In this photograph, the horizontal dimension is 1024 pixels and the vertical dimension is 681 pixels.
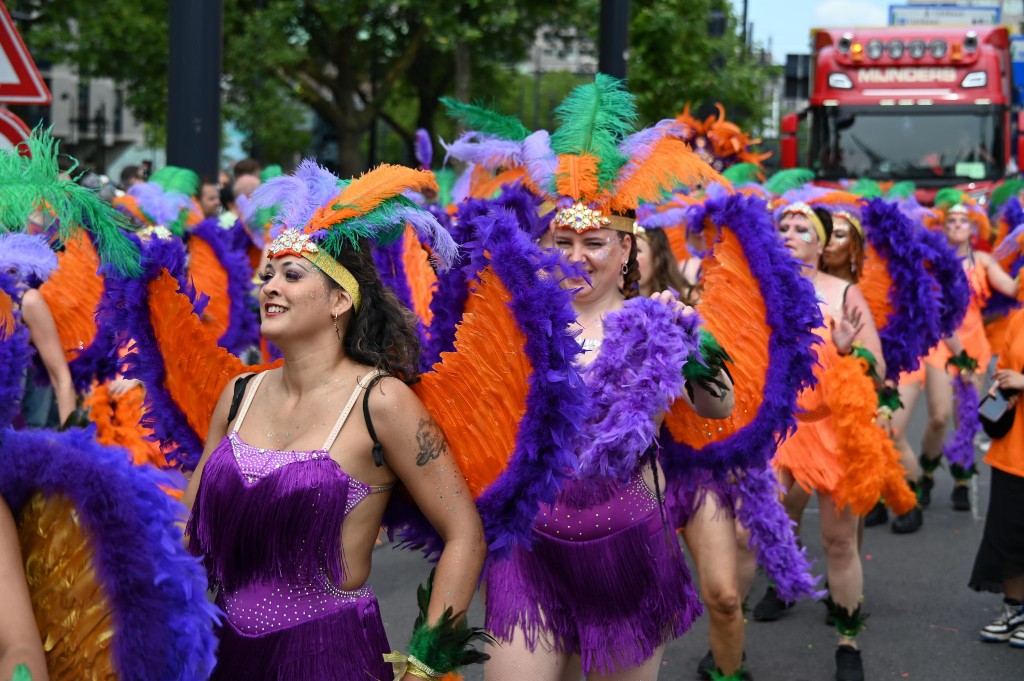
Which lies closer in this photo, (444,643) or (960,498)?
(444,643)

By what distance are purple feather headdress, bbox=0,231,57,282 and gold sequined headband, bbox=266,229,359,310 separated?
557 mm

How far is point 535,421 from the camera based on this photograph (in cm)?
295

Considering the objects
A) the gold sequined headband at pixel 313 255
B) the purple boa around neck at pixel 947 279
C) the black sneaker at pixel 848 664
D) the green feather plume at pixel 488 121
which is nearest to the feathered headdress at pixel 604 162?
the green feather plume at pixel 488 121

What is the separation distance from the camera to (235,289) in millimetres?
7004

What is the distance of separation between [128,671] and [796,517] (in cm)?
456

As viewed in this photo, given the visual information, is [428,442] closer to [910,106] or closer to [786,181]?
[786,181]

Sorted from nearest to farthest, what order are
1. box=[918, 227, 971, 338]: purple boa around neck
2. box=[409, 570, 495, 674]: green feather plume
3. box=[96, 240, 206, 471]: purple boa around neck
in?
box=[409, 570, 495, 674]: green feather plume, box=[96, 240, 206, 471]: purple boa around neck, box=[918, 227, 971, 338]: purple boa around neck

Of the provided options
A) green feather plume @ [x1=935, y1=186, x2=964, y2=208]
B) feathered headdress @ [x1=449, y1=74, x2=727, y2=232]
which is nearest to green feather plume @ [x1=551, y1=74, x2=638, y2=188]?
feathered headdress @ [x1=449, y1=74, x2=727, y2=232]

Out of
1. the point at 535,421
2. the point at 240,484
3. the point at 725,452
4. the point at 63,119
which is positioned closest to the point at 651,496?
the point at 725,452

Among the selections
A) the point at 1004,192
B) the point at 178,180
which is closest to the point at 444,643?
the point at 178,180

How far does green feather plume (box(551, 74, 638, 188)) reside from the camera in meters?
4.07

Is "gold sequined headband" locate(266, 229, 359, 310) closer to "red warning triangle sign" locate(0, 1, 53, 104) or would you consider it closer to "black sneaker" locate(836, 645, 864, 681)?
→ "red warning triangle sign" locate(0, 1, 53, 104)

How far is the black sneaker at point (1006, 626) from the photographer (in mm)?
6363

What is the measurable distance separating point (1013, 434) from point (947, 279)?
1.37 m
